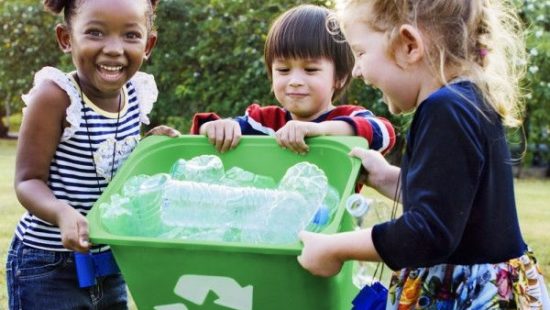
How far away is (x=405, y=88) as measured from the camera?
1.77 metres

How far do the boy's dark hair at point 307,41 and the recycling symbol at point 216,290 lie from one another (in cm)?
89

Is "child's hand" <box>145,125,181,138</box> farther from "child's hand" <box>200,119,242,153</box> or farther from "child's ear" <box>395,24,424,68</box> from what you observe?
"child's ear" <box>395,24,424,68</box>

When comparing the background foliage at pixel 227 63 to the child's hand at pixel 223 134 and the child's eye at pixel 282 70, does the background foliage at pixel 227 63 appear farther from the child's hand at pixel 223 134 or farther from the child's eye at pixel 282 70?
the child's hand at pixel 223 134

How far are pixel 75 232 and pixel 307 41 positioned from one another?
955mm

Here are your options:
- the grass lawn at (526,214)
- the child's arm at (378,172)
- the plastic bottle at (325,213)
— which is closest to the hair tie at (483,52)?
the child's arm at (378,172)

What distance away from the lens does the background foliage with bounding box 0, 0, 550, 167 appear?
7.69 m

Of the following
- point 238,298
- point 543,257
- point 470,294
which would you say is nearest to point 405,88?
point 470,294

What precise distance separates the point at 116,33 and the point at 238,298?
0.81 meters

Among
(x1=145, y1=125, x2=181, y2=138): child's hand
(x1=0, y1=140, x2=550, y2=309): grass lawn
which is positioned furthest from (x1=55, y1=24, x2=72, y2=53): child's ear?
(x1=0, y1=140, x2=550, y2=309): grass lawn

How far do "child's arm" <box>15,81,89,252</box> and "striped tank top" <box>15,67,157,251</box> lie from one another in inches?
1.2

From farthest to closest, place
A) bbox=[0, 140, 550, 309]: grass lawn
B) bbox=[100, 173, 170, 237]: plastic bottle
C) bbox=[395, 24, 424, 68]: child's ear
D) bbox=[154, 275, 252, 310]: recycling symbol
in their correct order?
bbox=[0, 140, 550, 309]: grass lawn < bbox=[100, 173, 170, 237]: plastic bottle < bbox=[154, 275, 252, 310]: recycling symbol < bbox=[395, 24, 424, 68]: child's ear

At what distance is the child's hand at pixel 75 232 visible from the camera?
1861mm

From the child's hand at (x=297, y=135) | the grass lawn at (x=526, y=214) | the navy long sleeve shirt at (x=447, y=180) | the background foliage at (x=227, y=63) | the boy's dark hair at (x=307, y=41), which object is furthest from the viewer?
the background foliage at (x=227, y=63)

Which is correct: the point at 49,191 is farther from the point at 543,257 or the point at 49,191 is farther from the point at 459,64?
the point at 543,257
